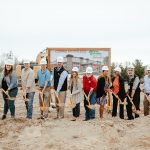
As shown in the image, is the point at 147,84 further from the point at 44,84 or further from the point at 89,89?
the point at 44,84

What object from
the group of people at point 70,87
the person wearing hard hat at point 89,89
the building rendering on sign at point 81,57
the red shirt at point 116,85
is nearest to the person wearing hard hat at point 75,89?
the group of people at point 70,87

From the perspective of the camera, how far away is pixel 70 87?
13.7 meters

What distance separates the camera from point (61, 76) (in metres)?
12.7

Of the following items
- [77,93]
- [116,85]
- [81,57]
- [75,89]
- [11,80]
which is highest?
[81,57]

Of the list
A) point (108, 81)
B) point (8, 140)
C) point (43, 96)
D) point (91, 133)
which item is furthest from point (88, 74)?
point (8, 140)

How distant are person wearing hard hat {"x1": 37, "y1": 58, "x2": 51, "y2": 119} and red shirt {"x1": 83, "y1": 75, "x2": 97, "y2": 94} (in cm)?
107

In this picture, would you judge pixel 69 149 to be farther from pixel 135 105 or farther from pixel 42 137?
pixel 135 105

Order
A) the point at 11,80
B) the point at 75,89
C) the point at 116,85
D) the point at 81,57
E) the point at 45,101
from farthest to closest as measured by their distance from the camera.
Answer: the point at 81,57, the point at 75,89, the point at 116,85, the point at 45,101, the point at 11,80

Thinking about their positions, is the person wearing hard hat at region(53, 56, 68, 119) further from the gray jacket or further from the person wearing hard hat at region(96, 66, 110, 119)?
the gray jacket

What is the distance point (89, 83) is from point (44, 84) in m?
1.33

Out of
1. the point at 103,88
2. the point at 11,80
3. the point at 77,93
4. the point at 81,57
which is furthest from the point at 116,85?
the point at 81,57

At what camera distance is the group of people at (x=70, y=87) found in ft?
41.2

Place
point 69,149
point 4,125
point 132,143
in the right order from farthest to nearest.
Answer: point 4,125, point 132,143, point 69,149

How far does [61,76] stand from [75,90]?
990mm
